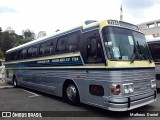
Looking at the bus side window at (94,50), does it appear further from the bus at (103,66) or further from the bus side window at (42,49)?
the bus side window at (42,49)

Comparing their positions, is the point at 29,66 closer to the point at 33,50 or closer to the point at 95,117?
the point at 33,50

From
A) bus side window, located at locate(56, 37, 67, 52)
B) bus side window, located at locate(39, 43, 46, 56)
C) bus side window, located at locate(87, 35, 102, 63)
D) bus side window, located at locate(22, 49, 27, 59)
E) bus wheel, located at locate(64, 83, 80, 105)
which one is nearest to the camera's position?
bus side window, located at locate(87, 35, 102, 63)

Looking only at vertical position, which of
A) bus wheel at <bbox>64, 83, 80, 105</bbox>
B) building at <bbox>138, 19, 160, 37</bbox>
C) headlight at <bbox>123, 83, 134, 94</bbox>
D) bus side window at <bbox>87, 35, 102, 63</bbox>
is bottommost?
bus wheel at <bbox>64, 83, 80, 105</bbox>

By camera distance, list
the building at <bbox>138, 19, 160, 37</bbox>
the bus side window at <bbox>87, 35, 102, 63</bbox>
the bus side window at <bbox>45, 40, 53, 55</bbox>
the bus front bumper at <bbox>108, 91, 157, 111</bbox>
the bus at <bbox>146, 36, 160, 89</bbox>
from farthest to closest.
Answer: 1. the building at <bbox>138, 19, 160, 37</bbox>
2. the bus at <bbox>146, 36, 160, 89</bbox>
3. the bus side window at <bbox>45, 40, 53, 55</bbox>
4. the bus side window at <bbox>87, 35, 102, 63</bbox>
5. the bus front bumper at <bbox>108, 91, 157, 111</bbox>

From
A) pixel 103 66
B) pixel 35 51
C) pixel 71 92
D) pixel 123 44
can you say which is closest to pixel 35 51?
pixel 35 51

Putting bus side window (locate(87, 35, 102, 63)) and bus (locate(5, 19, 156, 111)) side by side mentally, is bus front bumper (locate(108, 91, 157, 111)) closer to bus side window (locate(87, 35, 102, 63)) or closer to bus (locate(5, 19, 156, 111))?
bus (locate(5, 19, 156, 111))

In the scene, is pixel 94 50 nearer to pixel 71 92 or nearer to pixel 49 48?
pixel 71 92

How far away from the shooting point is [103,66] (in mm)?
5992

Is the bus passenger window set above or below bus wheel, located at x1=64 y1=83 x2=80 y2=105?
above

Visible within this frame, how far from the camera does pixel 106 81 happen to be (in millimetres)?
5898

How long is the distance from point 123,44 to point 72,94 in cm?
286

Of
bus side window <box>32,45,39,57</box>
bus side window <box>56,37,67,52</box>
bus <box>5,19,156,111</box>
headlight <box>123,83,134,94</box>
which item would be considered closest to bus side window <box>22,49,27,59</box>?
bus side window <box>32,45,39,57</box>

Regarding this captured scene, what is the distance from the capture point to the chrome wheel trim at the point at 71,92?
24.7ft

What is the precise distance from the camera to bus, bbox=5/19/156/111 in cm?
577
